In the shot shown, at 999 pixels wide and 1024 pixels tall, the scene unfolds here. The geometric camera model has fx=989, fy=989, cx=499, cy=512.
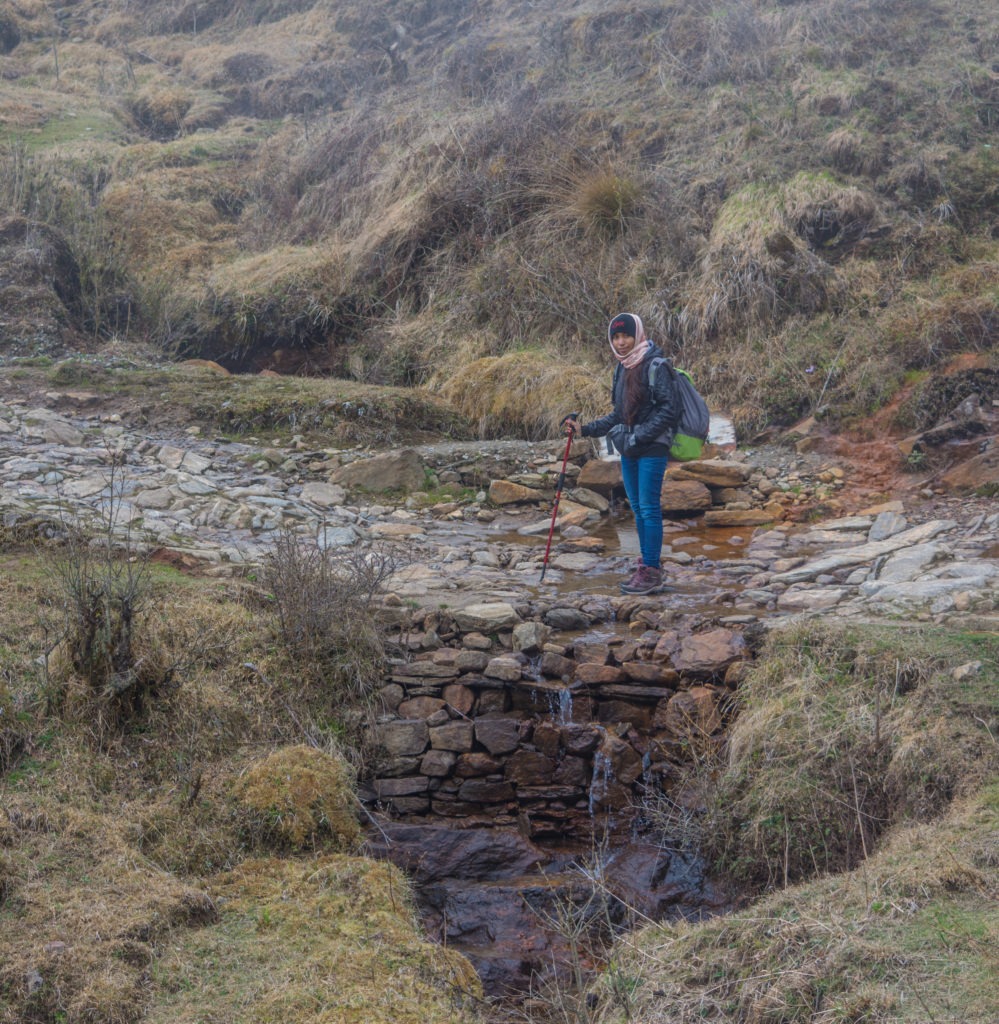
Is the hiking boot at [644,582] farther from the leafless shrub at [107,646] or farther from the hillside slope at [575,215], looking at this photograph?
the hillside slope at [575,215]

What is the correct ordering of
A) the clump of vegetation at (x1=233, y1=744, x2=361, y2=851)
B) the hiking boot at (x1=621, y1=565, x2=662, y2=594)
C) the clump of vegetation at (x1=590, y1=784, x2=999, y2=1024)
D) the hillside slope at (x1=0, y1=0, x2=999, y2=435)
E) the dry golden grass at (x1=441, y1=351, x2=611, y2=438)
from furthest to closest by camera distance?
the hillside slope at (x1=0, y1=0, x2=999, y2=435) → the dry golden grass at (x1=441, y1=351, x2=611, y2=438) → the hiking boot at (x1=621, y1=565, x2=662, y2=594) → the clump of vegetation at (x1=233, y1=744, x2=361, y2=851) → the clump of vegetation at (x1=590, y1=784, x2=999, y2=1024)

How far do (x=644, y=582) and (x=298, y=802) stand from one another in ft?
9.36

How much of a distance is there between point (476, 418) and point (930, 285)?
4.75 meters

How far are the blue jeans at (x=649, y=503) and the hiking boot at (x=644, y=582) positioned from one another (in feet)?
0.23

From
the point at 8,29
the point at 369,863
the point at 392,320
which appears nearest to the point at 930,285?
the point at 392,320

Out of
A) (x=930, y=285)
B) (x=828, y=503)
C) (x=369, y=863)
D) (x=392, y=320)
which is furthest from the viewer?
(x=392, y=320)

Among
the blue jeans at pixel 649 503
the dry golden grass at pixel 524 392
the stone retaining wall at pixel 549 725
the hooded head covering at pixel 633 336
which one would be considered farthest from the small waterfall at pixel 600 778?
the dry golden grass at pixel 524 392

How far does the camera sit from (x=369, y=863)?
13.0 ft

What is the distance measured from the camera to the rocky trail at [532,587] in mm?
4391

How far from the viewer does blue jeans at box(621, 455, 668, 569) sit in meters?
6.26

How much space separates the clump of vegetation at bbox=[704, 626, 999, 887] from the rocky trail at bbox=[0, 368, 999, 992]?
0.98 feet

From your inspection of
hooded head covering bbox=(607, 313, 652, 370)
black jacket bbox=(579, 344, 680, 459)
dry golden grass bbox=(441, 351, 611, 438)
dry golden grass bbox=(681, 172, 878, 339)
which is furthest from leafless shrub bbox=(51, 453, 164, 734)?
dry golden grass bbox=(681, 172, 878, 339)

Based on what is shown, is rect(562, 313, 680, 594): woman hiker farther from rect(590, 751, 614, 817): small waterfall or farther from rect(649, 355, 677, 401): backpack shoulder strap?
rect(590, 751, 614, 817): small waterfall

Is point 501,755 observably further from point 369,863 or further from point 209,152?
point 209,152
